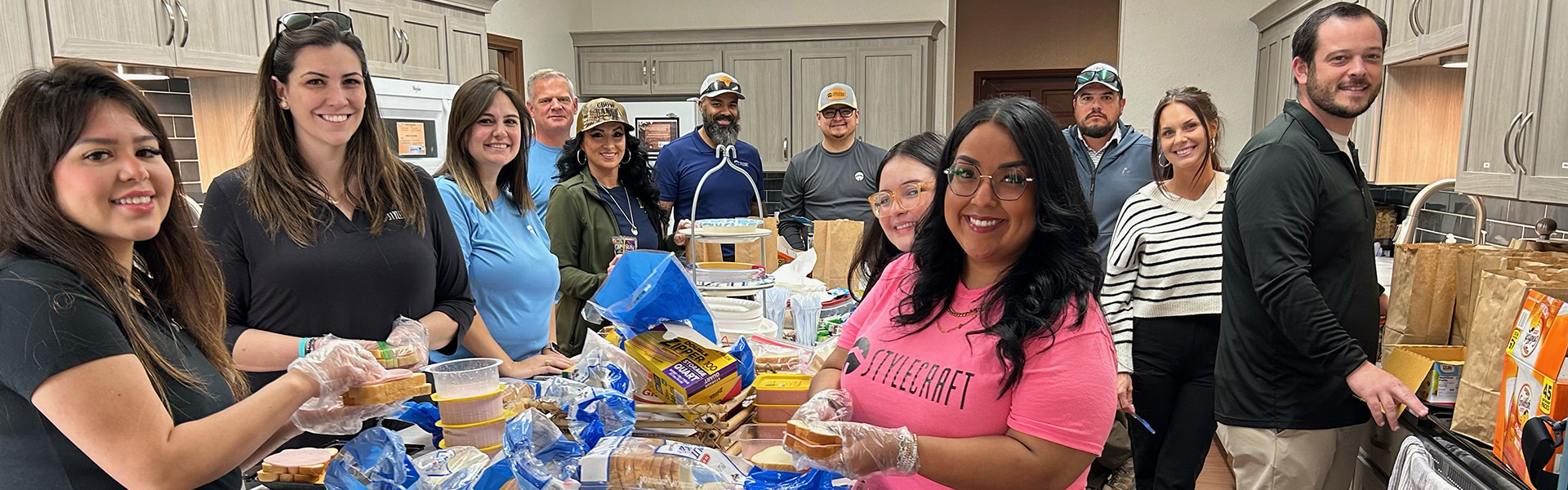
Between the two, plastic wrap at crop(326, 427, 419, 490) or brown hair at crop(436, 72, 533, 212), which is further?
brown hair at crop(436, 72, 533, 212)

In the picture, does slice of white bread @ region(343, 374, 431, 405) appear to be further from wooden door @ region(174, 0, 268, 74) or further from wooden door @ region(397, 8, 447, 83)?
wooden door @ region(397, 8, 447, 83)

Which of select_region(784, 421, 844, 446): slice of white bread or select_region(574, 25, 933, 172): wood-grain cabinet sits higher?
select_region(574, 25, 933, 172): wood-grain cabinet

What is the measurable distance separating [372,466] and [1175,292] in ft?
6.93

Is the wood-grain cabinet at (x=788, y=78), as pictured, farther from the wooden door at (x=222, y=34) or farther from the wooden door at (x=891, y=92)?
the wooden door at (x=222, y=34)

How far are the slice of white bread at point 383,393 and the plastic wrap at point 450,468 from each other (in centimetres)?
10

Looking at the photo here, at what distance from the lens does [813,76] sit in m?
6.09

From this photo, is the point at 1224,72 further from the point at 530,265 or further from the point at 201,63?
the point at 201,63

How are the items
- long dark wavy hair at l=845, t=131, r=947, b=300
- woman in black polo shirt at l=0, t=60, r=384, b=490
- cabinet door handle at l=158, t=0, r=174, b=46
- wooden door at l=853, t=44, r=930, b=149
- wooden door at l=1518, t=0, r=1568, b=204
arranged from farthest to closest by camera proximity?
1. wooden door at l=853, t=44, r=930, b=149
2. cabinet door handle at l=158, t=0, r=174, b=46
3. wooden door at l=1518, t=0, r=1568, b=204
4. long dark wavy hair at l=845, t=131, r=947, b=300
5. woman in black polo shirt at l=0, t=60, r=384, b=490

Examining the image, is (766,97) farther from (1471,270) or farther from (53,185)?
(53,185)

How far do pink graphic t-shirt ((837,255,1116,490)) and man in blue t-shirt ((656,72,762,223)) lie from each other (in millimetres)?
2651

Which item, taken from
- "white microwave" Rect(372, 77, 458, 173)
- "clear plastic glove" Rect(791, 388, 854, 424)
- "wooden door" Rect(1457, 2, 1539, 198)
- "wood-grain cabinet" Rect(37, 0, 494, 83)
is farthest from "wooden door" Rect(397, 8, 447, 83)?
"wooden door" Rect(1457, 2, 1539, 198)

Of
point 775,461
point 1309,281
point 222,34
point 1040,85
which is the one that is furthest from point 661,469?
point 1040,85

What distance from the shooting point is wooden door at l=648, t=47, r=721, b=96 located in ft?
20.4

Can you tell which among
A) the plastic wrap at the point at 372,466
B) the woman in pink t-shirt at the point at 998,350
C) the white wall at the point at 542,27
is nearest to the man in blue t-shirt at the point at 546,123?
the plastic wrap at the point at 372,466
